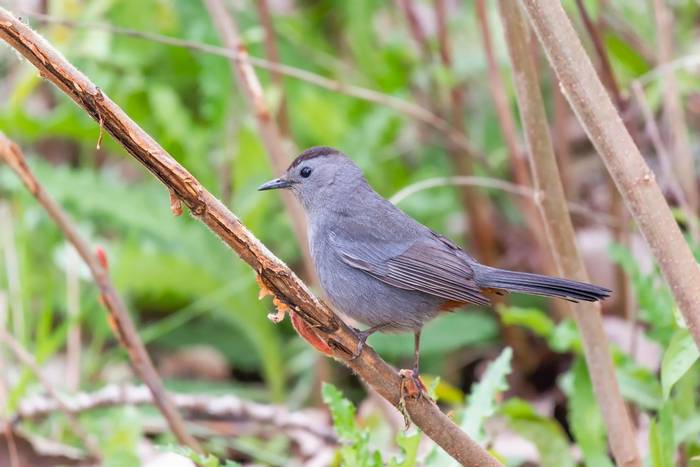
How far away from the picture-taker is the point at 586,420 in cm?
312

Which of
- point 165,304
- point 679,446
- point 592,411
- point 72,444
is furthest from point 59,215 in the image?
point 165,304

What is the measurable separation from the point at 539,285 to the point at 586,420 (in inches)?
35.3

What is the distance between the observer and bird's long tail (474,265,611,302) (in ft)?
7.29

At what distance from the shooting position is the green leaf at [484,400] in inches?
107

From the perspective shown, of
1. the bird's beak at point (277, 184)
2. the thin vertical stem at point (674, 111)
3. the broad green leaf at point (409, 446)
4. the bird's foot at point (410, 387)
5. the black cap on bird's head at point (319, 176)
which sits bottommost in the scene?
the broad green leaf at point (409, 446)

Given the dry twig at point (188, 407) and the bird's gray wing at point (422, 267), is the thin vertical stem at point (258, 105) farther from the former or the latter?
the dry twig at point (188, 407)

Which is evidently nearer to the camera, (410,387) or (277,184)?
(410,387)

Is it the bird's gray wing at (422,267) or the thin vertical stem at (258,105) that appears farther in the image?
the thin vertical stem at (258,105)

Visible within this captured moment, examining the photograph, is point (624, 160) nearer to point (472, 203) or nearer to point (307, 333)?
point (307, 333)

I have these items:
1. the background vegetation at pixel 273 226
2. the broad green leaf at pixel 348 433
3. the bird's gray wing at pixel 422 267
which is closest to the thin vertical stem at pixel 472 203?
the background vegetation at pixel 273 226

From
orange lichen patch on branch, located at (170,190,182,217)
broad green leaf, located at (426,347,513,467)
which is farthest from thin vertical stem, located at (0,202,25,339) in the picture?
orange lichen patch on branch, located at (170,190,182,217)

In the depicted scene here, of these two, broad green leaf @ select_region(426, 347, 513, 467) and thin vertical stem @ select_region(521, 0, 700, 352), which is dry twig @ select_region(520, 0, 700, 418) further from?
broad green leaf @ select_region(426, 347, 513, 467)

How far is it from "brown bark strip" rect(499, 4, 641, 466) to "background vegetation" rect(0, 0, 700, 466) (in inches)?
28.1

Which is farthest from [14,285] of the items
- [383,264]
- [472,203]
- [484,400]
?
[484,400]
